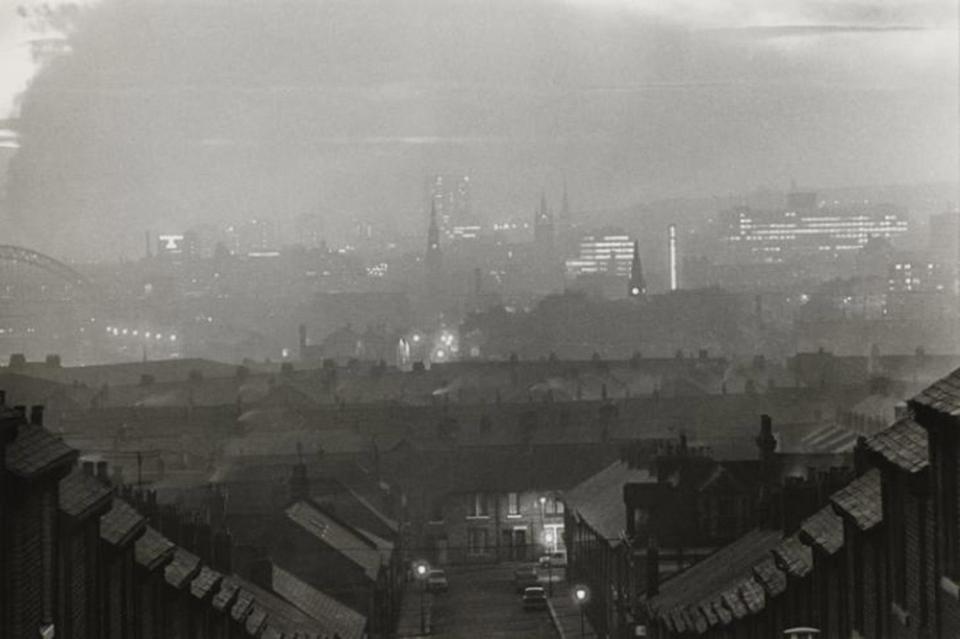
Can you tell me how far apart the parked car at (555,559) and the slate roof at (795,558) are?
4885 centimetres

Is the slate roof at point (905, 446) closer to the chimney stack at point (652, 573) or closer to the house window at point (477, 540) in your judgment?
the chimney stack at point (652, 573)

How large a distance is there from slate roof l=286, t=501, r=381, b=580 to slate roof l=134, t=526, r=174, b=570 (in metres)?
30.1

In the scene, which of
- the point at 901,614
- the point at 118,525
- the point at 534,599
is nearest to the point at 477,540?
→ the point at 534,599

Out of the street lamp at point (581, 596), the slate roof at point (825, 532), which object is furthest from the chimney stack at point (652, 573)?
the slate roof at point (825, 532)

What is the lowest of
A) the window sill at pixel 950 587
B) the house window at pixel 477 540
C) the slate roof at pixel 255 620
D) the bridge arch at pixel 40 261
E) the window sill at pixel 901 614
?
the house window at pixel 477 540

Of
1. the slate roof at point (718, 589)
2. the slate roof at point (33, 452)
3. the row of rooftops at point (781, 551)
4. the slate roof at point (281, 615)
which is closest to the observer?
the slate roof at point (33, 452)

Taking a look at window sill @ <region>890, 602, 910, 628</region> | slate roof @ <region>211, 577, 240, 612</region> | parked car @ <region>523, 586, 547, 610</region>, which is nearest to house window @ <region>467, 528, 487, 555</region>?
parked car @ <region>523, 586, 547, 610</region>

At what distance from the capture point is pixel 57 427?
97125 mm

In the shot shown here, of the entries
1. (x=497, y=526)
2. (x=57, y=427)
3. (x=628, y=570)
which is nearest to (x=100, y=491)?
(x=628, y=570)

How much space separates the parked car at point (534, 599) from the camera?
68062mm

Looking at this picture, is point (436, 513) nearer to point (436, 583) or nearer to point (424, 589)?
point (436, 583)

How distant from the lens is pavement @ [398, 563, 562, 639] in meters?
63.1

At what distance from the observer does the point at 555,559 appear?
8175cm

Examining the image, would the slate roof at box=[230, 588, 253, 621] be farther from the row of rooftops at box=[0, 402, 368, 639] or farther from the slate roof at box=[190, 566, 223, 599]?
the slate roof at box=[190, 566, 223, 599]
